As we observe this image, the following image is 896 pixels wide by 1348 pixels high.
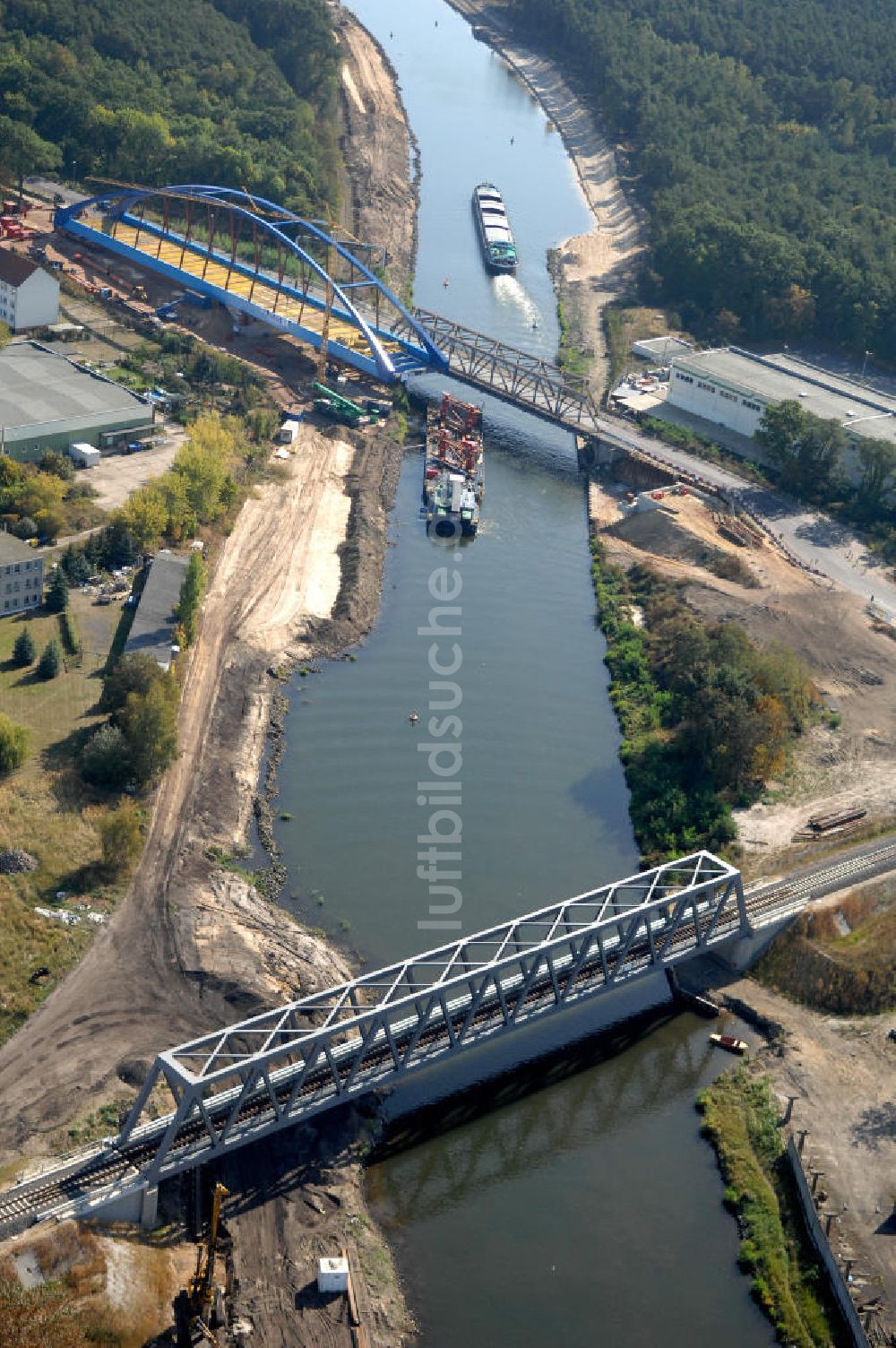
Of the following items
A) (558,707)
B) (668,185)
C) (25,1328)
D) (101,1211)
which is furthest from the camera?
(668,185)

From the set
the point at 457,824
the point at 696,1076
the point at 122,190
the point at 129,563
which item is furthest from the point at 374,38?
the point at 696,1076

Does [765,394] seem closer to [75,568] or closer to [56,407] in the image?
[56,407]

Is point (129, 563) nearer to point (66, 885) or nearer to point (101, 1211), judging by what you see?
point (66, 885)

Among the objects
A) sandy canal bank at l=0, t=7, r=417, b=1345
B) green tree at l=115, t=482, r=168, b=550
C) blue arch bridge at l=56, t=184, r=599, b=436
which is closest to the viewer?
sandy canal bank at l=0, t=7, r=417, b=1345

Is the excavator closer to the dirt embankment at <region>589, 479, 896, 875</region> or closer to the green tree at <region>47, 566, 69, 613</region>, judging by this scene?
the dirt embankment at <region>589, 479, 896, 875</region>

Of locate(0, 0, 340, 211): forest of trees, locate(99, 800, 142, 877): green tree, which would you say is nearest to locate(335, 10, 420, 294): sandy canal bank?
locate(0, 0, 340, 211): forest of trees

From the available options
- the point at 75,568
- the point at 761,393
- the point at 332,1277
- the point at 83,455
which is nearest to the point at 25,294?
the point at 83,455
